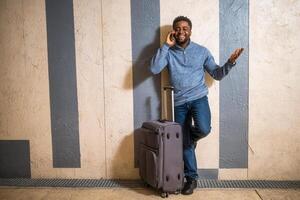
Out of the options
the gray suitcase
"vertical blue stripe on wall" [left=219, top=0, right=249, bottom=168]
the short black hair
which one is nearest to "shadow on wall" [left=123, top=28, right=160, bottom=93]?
the short black hair

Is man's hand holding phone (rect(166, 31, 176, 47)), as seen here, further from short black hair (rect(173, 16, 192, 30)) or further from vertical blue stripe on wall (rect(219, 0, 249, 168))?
vertical blue stripe on wall (rect(219, 0, 249, 168))

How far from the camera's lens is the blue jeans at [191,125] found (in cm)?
269

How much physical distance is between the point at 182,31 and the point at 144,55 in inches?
18.8

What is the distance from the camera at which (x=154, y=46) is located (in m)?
2.92

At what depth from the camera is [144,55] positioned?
2928 mm

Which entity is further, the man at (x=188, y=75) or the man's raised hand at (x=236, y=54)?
the man at (x=188, y=75)

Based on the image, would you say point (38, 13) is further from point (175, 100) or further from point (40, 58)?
point (175, 100)

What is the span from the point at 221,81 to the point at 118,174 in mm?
1379

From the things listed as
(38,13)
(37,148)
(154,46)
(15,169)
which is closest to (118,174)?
(37,148)

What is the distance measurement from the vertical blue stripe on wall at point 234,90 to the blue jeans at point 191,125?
0.28 meters

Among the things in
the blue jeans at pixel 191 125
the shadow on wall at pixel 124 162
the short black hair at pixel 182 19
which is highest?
the short black hair at pixel 182 19

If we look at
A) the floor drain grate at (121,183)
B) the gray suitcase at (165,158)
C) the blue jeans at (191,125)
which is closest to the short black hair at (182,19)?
the blue jeans at (191,125)

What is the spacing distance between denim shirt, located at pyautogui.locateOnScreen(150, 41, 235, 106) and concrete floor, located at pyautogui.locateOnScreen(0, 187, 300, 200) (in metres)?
0.84

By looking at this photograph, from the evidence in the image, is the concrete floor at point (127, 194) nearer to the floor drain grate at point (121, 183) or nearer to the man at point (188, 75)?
the floor drain grate at point (121, 183)
